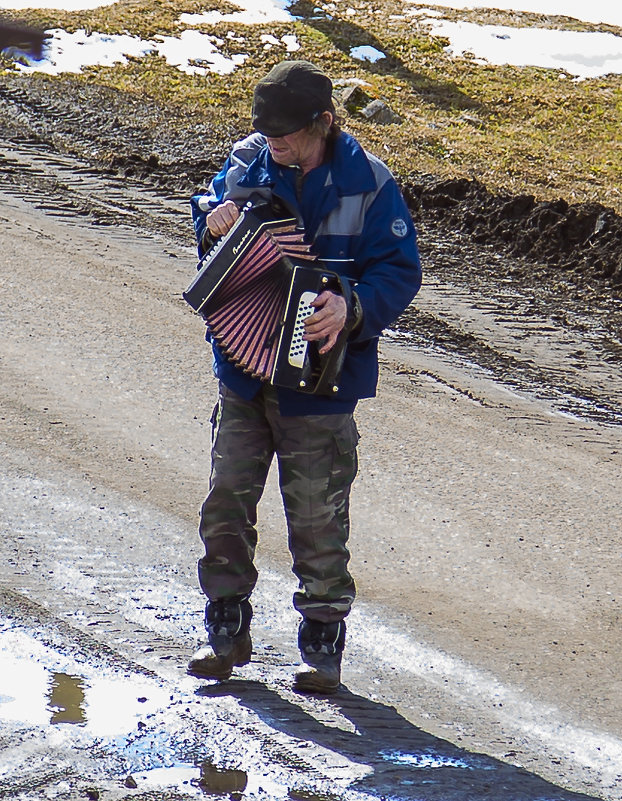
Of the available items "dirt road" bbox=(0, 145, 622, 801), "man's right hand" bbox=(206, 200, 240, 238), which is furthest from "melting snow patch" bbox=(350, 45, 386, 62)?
"man's right hand" bbox=(206, 200, 240, 238)

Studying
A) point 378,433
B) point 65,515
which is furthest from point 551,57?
point 65,515

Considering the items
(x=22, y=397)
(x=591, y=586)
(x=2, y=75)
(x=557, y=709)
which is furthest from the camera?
(x=2, y=75)

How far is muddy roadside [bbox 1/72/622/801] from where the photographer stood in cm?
355

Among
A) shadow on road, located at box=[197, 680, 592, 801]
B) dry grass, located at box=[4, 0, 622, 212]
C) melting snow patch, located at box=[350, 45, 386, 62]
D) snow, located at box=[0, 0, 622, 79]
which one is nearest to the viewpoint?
shadow on road, located at box=[197, 680, 592, 801]

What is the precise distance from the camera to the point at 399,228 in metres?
3.58

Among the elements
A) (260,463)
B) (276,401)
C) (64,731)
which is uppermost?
(276,401)

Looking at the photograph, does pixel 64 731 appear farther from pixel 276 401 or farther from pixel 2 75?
pixel 2 75

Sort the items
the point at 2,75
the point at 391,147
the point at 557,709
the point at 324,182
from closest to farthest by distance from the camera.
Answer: the point at 324,182, the point at 557,709, the point at 391,147, the point at 2,75

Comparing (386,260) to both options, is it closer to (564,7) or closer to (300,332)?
(300,332)

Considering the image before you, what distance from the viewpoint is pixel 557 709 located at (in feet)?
13.4

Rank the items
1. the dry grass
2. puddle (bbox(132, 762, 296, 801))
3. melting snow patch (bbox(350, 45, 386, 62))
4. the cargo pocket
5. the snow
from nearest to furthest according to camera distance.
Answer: puddle (bbox(132, 762, 296, 801)) → the cargo pocket → the dry grass → the snow → melting snow patch (bbox(350, 45, 386, 62))

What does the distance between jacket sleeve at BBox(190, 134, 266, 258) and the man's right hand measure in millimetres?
64

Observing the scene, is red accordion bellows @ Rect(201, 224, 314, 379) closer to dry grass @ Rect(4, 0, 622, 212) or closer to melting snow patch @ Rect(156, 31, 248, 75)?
dry grass @ Rect(4, 0, 622, 212)

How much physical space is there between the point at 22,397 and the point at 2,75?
11815 millimetres
